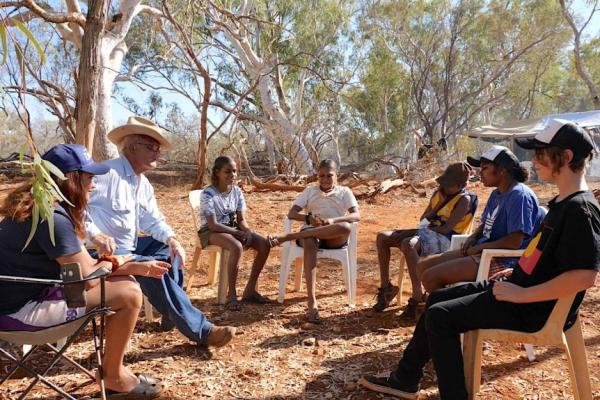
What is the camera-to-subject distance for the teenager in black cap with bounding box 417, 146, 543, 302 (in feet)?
10.6

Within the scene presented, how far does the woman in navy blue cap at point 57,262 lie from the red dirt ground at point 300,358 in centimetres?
59

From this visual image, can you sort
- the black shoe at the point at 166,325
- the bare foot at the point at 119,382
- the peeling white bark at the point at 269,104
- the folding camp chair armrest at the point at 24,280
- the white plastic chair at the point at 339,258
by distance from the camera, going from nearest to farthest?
the folding camp chair armrest at the point at 24,280 < the bare foot at the point at 119,382 < the black shoe at the point at 166,325 < the white plastic chair at the point at 339,258 < the peeling white bark at the point at 269,104

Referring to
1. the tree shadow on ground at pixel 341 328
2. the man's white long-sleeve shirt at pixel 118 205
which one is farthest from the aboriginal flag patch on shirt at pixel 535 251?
the man's white long-sleeve shirt at pixel 118 205

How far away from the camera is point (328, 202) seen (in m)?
4.61

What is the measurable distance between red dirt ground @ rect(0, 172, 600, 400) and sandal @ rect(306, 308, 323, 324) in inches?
2.5

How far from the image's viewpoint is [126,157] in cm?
362

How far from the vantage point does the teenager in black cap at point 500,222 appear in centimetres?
322

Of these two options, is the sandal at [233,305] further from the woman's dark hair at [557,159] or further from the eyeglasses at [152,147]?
the woman's dark hair at [557,159]

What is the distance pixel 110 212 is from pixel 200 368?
3.90 ft

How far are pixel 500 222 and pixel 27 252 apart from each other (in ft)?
8.93

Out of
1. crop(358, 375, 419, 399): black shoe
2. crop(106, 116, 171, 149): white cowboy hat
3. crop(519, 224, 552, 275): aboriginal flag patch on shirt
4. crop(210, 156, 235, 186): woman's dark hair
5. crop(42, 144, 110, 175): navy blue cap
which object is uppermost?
crop(106, 116, 171, 149): white cowboy hat

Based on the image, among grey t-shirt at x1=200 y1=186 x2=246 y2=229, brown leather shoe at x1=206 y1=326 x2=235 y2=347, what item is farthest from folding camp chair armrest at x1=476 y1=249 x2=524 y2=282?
grey t-shirt at x1=200 y1=186 x2=246 y2=229

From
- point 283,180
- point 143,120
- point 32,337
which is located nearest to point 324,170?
point 143,120

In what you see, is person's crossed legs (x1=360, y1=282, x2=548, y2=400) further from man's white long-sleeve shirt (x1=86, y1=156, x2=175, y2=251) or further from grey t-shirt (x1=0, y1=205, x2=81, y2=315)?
man's white long-sleeve shirt (x1=86, y1=156, x2=175, y2=251)
